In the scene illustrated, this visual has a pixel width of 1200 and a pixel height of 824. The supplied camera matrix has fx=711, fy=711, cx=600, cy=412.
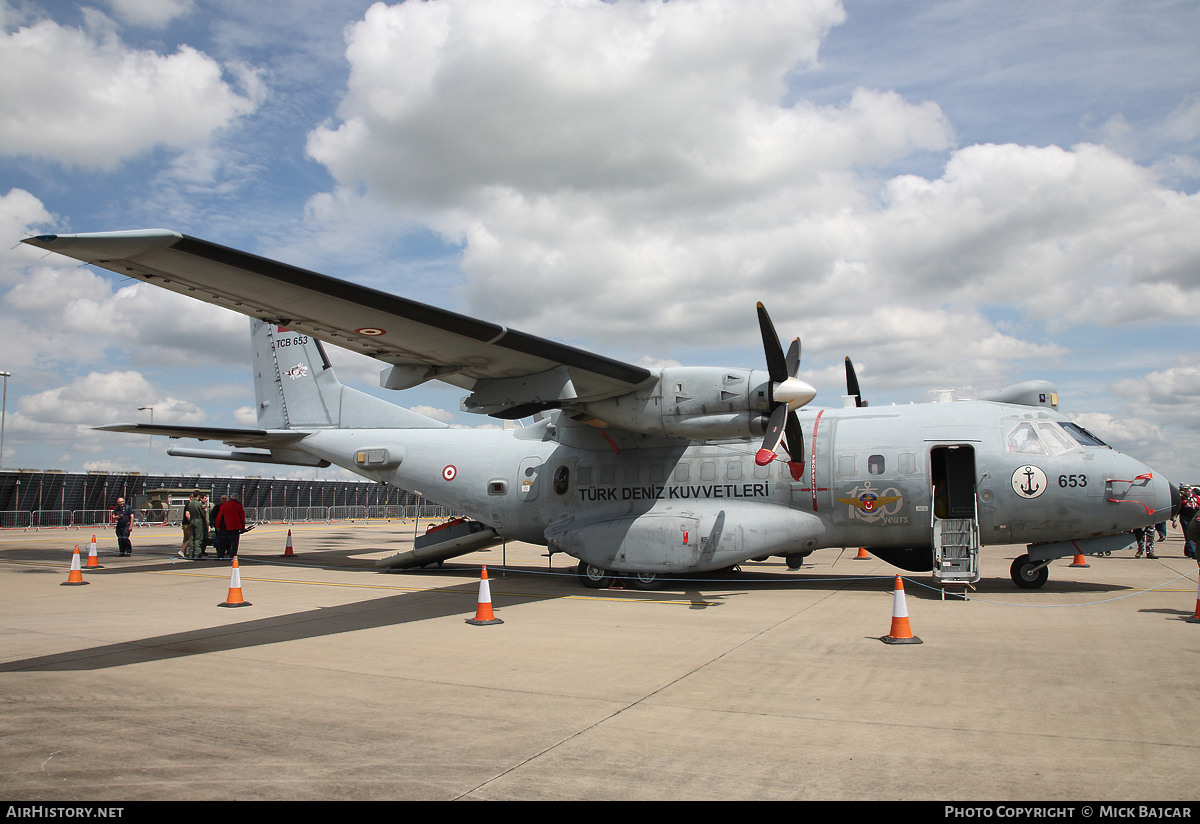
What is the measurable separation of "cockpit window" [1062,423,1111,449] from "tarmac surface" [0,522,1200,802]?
2.58m

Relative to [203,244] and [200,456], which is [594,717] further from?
[200,456]

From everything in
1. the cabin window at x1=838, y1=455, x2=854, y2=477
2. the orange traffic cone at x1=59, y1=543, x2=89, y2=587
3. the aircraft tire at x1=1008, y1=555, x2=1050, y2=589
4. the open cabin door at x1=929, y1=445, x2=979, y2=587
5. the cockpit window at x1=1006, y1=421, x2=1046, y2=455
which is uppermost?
the cockpit window at x1=1006, y1=421, x2=1046, y2=455

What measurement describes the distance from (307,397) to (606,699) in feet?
49.8

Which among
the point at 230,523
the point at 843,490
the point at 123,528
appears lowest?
the point at 123,528

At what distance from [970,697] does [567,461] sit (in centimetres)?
993

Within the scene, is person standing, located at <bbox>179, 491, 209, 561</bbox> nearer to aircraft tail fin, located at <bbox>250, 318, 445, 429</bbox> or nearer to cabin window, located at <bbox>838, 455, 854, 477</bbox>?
aircraft tail fin, located at <bbox>250, 318, 445, 429</bbox>

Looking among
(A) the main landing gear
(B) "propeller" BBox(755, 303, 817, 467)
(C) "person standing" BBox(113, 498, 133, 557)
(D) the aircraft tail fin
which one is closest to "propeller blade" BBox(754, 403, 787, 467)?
(B) "propeller" BBox(755, 303, 817, 467)

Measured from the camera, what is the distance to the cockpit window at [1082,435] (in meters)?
12.4

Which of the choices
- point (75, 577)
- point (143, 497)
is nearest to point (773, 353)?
point (75, 577)

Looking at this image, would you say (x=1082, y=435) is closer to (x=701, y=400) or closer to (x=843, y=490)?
(x=843, y=490)

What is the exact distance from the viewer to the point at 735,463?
1362 cm

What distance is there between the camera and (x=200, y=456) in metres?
19.1

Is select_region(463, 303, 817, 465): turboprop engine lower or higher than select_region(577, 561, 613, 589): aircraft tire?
higher

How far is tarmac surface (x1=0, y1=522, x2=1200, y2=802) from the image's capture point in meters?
4.27
